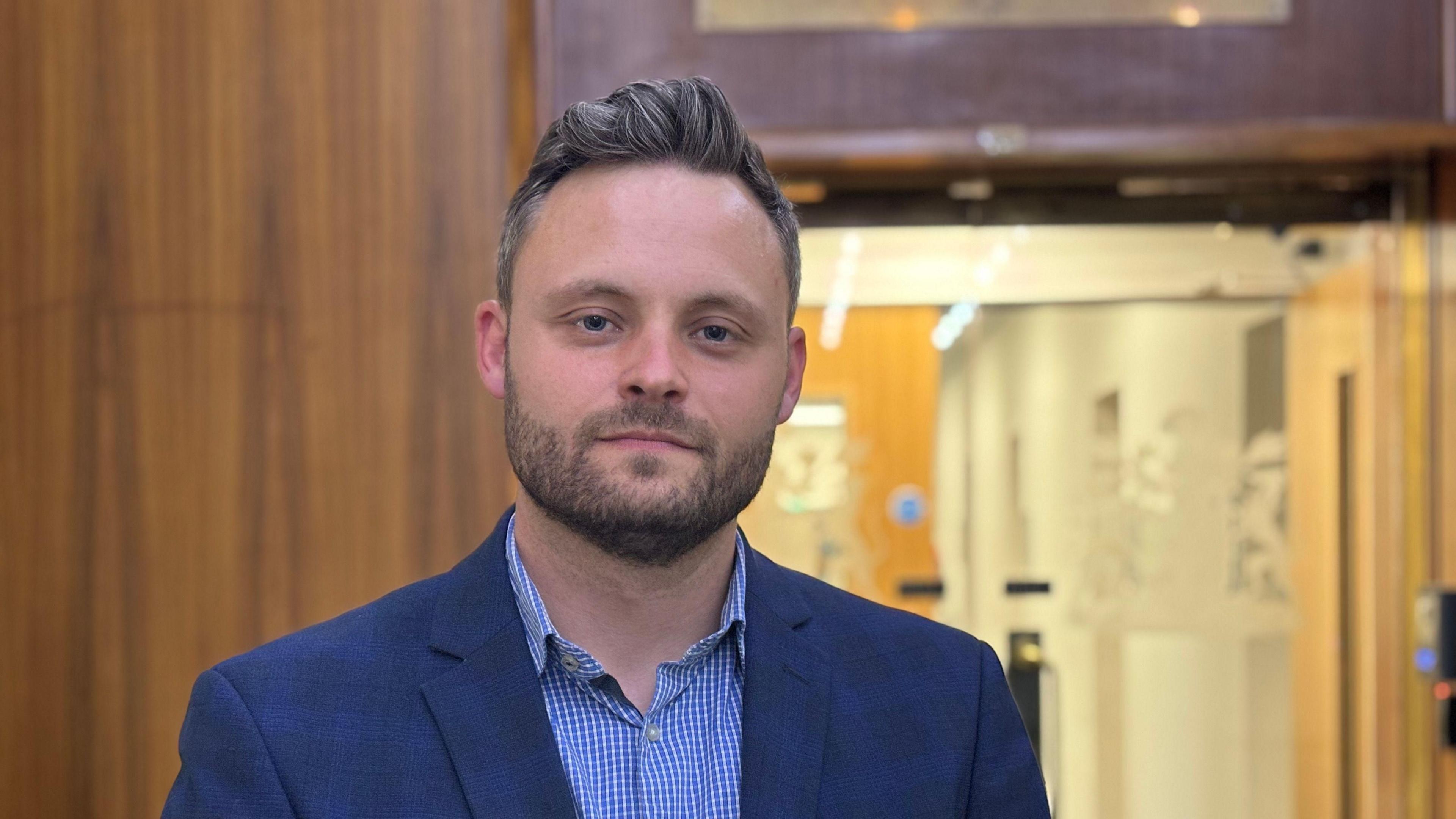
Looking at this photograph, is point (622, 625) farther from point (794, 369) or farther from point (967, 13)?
point (967, 13)

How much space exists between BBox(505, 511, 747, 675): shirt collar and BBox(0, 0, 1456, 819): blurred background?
1313 millimetres

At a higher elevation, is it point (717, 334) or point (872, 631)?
point (717, 334)

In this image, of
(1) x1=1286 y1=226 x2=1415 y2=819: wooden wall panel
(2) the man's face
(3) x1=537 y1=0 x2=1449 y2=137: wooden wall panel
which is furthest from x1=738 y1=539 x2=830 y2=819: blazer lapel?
(1) x1=1286 y1=226 x2=1415 y2=819: wooden wall panel

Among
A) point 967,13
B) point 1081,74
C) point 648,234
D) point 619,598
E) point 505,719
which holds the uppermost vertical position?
point 967,13

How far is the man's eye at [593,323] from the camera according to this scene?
4.55 ft

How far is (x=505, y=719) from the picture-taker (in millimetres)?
1350

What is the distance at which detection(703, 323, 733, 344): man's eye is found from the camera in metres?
1.41

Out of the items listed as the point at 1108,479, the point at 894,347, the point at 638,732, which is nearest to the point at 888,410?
the point at 894,347

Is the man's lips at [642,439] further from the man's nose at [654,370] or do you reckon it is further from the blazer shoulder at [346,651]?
the blazer shoulder at [346,651]

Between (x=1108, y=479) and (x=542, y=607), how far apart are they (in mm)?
2114

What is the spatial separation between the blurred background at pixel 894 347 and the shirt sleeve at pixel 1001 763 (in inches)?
56.4

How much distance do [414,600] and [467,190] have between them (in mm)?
1486

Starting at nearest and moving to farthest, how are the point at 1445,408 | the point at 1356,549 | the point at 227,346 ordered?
the point at 227,346 → the point at 1445,408 → the point at 1356,549

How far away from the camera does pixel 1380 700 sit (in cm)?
313
